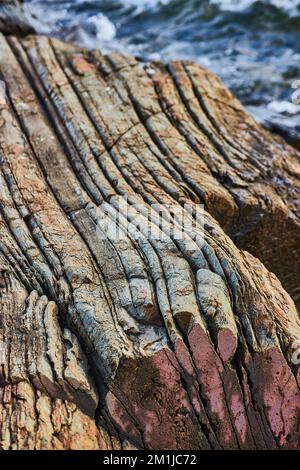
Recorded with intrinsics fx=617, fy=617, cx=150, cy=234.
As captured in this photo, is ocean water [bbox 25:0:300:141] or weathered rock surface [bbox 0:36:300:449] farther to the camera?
ocean water [bbox 25:0:300:141]

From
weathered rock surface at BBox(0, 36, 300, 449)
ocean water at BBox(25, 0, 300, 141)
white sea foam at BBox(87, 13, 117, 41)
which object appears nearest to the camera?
weathered rock surface at BBox(0, 36, 300, 449)

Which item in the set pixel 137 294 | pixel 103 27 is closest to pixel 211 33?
pixel 103 27

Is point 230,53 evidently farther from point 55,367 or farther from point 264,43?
point 55,367

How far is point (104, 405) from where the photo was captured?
5008 mm

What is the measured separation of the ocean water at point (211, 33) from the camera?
434 inches

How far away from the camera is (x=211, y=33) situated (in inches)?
496

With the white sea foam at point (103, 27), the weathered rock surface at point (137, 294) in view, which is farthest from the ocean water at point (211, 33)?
the weathered rock surface at point (137, 294)

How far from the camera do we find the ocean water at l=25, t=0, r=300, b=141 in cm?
1102

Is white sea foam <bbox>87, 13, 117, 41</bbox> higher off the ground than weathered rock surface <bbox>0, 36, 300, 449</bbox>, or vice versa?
white sea foam <bbox>87, 13, 117, 41</bbox>

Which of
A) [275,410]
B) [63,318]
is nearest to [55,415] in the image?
[63,318]

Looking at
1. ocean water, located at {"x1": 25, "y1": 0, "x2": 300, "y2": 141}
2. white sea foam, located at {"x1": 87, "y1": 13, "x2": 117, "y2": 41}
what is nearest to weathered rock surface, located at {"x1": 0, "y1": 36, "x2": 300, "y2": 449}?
ocean water, located at {"x1": 25, "y1": 0, "x2": 300, "y2": 141}

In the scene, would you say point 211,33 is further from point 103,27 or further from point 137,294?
point 137,294

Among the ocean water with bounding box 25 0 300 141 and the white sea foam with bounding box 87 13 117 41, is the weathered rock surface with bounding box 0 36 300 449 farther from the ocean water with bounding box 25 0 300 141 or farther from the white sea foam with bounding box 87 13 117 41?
the white sea foam with bounding box 87 13 117 41

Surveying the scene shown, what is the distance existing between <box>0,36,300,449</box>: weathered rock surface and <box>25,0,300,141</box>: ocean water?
3.68 meters
